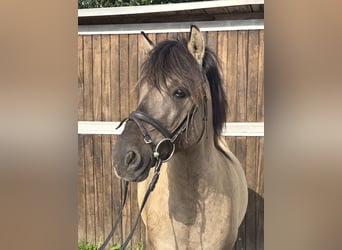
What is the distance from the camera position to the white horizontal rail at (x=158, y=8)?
68 cm

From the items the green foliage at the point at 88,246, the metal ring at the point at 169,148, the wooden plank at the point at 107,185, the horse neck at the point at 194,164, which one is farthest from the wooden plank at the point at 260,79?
the green foliage at the point at 88,246

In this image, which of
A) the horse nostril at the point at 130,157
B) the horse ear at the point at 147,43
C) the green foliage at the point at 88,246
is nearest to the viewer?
the horse nostril at the point at 130,157

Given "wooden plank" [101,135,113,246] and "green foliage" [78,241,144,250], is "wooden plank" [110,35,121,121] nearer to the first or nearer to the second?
"wooden plank" [101,135,113,246]

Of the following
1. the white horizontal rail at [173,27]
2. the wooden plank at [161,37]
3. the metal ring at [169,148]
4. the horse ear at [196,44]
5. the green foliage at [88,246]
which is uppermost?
the white horizontal rail at [173,27]

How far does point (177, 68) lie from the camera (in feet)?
2.02

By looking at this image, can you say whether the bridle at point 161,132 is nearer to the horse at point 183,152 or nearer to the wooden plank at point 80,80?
the horse at point 183,152

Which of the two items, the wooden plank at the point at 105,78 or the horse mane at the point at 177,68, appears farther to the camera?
the wooden plank at the point at 105,78

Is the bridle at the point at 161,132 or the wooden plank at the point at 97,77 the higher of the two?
the wooden plank at the point at 97,77

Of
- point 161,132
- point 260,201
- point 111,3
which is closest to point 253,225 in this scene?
point 260,201

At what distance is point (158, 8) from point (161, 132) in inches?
10.3

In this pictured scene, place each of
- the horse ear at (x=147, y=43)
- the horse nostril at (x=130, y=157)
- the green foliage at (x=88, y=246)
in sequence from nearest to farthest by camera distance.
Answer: the horse nostril at (x=130, y=157) < the horse ear at (x=147, y=43) < the green foliage at (x=88, y=246)

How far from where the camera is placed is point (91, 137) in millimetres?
767

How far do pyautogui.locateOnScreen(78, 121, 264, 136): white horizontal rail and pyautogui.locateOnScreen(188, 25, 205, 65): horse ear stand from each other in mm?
157

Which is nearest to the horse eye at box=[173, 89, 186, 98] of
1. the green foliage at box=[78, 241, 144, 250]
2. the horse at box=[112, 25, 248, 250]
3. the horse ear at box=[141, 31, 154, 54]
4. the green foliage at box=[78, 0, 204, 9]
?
the horse at box=[112, 25, 248, 250]
